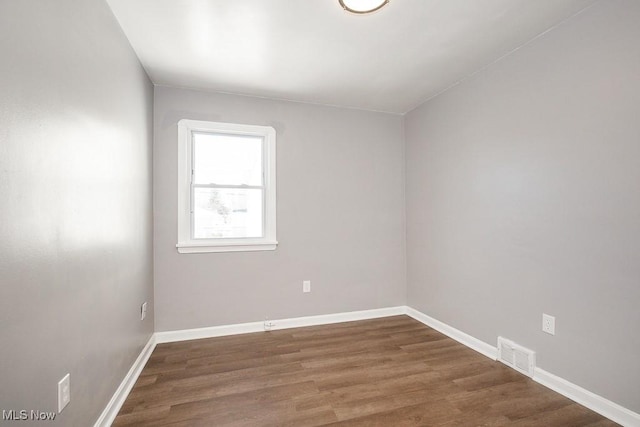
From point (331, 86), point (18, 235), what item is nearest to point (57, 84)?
point (18, 235)

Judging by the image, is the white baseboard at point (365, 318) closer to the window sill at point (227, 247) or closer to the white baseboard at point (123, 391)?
the white baseboard at point (123, 391)

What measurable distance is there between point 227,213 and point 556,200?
9.48 ft

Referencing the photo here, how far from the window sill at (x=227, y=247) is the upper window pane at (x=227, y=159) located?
0.66 meters

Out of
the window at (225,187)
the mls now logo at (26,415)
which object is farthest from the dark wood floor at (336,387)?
the window at (225,187)

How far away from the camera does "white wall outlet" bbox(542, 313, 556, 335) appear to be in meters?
2.03

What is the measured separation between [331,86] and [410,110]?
3.93ft

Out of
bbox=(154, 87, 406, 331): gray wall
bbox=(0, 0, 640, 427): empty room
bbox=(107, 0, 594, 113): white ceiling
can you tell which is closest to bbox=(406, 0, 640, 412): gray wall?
bbox=(0, 0, 640, 427): empty room

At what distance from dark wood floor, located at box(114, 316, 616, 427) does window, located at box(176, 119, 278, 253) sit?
103 cm

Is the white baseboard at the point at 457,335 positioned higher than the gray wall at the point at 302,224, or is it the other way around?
the gray wall at the point at 302,224

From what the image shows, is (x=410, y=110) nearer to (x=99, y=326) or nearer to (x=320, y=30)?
(x=320, y=30)

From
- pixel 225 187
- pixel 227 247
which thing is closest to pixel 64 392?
pixel 227 247

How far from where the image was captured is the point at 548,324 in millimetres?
2062

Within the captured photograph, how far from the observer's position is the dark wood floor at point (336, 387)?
1747 millimetres

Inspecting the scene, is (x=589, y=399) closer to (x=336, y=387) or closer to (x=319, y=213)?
(x=336, y=387)
